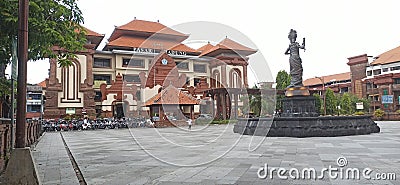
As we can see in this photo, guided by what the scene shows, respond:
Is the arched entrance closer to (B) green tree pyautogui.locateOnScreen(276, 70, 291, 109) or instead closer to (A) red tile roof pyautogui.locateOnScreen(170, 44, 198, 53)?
(A) red tile roof pyautogui.locateOnScreen(170, 44, 198, 53)

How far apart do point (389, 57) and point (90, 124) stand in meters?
45.5

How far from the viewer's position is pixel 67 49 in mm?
8188

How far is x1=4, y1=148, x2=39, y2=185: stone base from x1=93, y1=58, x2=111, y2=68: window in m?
39.6

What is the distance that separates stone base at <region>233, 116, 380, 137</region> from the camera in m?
14.2

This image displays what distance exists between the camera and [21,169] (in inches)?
196

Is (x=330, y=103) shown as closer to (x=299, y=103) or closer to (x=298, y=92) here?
(x=298, y=92)

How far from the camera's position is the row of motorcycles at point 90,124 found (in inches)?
1167

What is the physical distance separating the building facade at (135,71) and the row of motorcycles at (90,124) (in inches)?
110

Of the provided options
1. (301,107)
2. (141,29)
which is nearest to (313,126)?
(301,107)

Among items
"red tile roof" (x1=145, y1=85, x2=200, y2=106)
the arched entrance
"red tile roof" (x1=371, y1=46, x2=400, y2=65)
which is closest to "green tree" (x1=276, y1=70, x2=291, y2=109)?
"red tile roof" (x1=371, y1=46, x2=400, y2=65)

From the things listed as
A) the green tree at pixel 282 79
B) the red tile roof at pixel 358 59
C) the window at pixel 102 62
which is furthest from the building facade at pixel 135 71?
the red tile roof at pixel 358 59

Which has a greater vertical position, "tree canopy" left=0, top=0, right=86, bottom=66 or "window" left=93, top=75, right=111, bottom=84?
"window" left=93, top=75, right=111, bottom=84

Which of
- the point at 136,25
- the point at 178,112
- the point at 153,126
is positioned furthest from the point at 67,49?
the point at 136,25

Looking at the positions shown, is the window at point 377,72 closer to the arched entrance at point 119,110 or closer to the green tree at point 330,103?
the green tree at point 330,103
